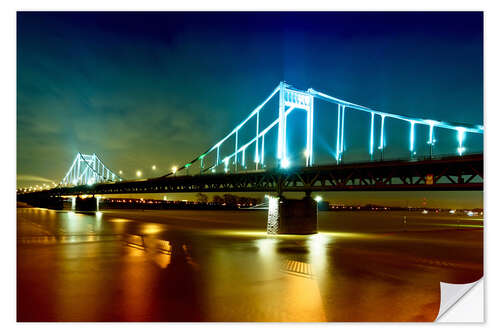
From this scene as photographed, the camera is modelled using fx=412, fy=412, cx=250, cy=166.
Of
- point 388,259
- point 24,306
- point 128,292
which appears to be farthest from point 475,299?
point 24,306

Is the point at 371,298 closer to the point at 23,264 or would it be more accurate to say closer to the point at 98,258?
the point at 98,258

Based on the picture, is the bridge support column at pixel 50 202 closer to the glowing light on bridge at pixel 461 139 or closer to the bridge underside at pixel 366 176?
the bridge underside at pixel 366 176

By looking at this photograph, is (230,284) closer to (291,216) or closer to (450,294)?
(450,294)

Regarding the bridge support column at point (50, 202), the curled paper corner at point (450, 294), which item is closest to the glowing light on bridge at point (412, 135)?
the curled paper corner at point (450, 294)

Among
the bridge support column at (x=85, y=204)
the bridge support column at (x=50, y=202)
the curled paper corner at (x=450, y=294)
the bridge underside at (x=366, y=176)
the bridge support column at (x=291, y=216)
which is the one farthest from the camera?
the bridge support column at (x=50, y=202)

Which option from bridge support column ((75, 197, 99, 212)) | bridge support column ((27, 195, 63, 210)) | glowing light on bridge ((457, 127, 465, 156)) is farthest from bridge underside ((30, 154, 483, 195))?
bridge support column ((27, 195, 63, 210))

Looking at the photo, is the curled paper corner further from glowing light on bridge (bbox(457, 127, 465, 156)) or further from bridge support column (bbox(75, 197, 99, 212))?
bridge support column (bbox(75, 197, 99, 212))
